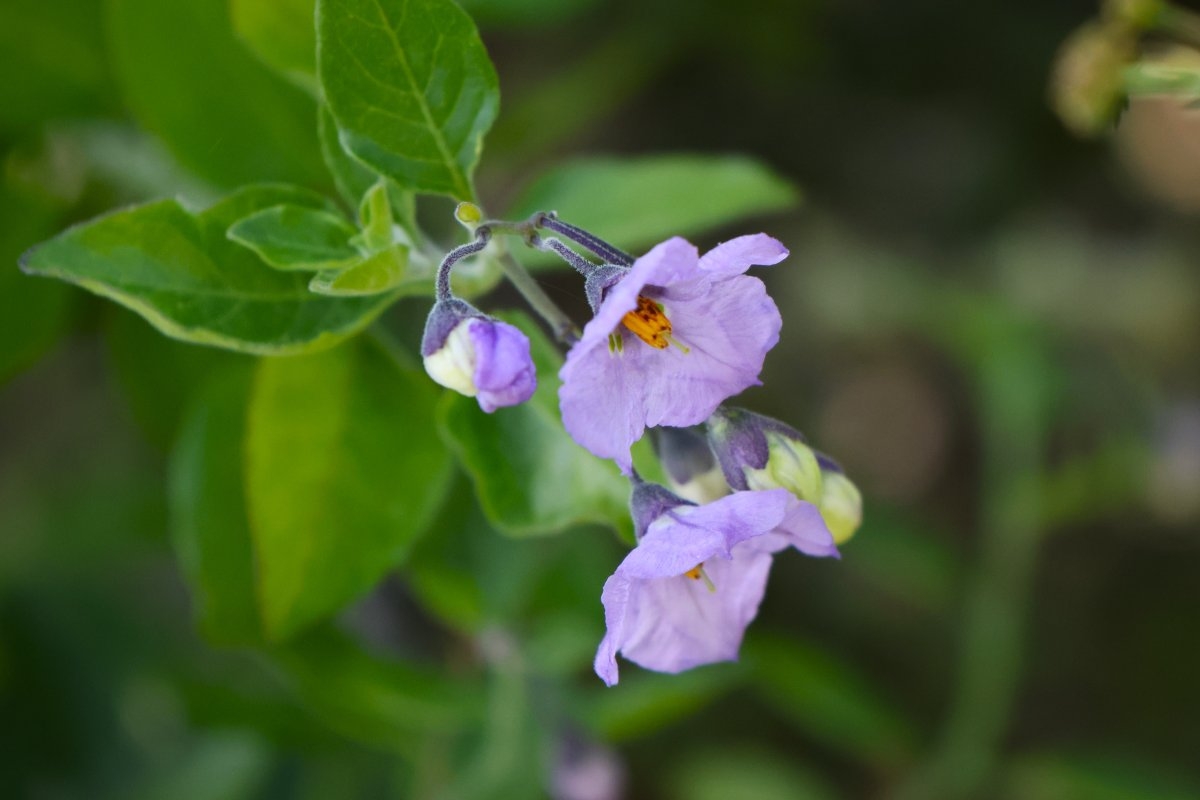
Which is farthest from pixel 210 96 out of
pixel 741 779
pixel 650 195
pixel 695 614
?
pixel 741 779

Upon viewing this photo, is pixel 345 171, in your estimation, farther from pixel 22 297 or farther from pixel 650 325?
pixel 22 297

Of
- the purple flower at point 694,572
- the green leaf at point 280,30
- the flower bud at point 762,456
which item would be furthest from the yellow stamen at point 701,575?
the green leaf at point 280,30

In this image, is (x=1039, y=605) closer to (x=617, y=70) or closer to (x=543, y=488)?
(x=617, y=70)

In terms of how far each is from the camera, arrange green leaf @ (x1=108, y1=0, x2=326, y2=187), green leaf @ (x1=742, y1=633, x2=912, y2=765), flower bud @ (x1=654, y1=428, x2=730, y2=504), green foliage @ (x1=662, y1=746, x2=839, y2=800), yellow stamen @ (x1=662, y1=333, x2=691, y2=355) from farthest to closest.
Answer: green foliage @ (x1=662, y1=746, x2=839, y2=800) → green leaf @ (x1=742, y1=633, x2=912, y2=765) → green leaf @ (x1=108, y1=0, x2=326, y2=187) → flower bud @ (x1=654, y1=428, x2=730, y2=504) → yellow stamen @ (x1=662, y1=333, x2=691, y2=355)

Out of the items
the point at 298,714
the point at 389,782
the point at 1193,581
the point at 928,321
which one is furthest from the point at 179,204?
the point at 1193,581

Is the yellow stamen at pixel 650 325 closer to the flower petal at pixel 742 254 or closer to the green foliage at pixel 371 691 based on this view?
the flower petal at pixel 742 254

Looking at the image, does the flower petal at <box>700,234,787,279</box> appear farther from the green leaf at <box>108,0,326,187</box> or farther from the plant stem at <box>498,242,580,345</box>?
the green leaf at <box>108,0,326,187</box>

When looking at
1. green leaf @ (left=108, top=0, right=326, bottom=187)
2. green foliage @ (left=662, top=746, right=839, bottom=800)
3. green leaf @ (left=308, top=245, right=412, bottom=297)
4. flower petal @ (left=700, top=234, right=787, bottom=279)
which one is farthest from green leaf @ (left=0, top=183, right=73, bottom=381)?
green foliage @ (left=662, top=746, right=839, bottom=800)
